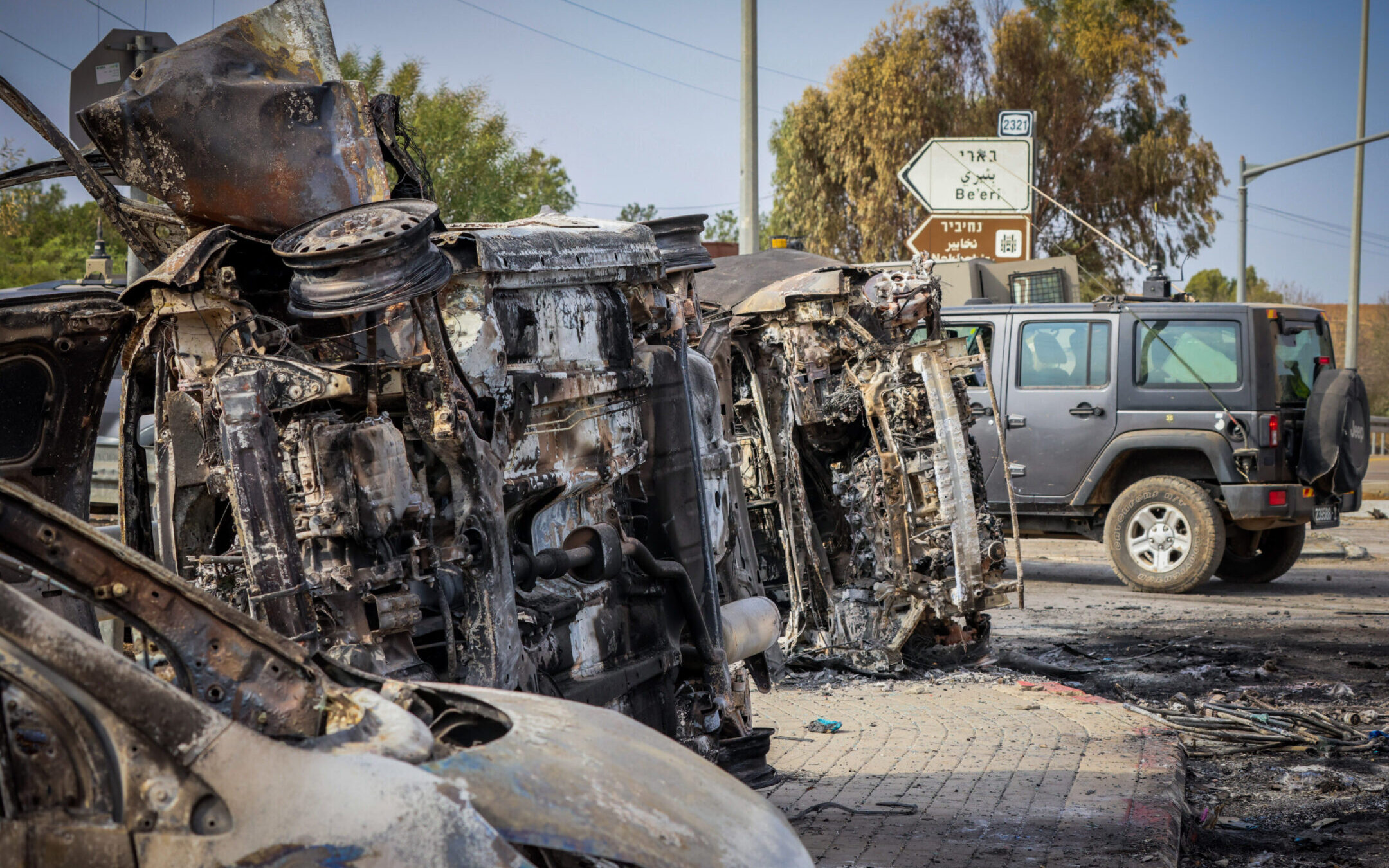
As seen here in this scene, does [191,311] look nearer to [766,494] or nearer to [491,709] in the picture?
[491,709]

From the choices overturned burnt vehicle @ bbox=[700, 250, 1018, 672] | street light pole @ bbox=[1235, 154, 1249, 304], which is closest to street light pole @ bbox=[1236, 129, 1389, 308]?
street light pole @ bbox=[1235, 154, 1249, 304]

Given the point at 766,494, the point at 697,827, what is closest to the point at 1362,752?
the point at 766,494

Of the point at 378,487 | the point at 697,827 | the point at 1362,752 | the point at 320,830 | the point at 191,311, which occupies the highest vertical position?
the point at 191,311

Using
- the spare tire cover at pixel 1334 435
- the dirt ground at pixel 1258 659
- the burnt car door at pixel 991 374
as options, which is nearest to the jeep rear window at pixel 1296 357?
the spare tire cover at pixel 1334 435

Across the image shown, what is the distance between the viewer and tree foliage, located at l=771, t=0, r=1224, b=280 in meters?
28.4

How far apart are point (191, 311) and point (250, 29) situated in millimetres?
1112

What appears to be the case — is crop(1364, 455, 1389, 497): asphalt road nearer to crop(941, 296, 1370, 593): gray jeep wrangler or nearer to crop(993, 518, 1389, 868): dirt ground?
crop(993, 518, 1389, 868): dirt ground

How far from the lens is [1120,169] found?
92.8 ft

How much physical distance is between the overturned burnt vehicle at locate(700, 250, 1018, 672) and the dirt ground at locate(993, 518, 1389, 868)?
1123mm

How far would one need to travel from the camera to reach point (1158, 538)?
37.8 feet

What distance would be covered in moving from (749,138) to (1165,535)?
19.2ft

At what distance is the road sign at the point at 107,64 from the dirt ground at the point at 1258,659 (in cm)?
538

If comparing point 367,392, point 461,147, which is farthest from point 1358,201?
point 367,392

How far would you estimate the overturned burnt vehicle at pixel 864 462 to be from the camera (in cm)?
796
